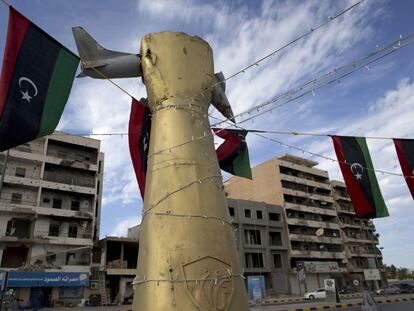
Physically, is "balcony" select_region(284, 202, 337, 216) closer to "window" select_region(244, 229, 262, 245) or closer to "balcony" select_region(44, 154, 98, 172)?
"window" select_region(244, 229, 262, 245)

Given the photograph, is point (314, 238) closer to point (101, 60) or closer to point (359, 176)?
point (359, 176)

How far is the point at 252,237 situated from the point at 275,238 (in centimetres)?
411

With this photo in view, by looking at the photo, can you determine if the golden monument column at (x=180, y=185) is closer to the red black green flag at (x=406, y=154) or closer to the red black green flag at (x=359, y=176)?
the red black green flag at (x=359, y=176)

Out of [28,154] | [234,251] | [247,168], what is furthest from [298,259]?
[234,251]

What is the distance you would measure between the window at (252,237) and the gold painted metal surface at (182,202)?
3812 cm

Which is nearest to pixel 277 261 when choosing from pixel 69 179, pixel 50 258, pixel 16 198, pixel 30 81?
pixel 69 179

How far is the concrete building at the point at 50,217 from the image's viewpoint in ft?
93.7

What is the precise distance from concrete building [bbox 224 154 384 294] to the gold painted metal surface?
40.3m

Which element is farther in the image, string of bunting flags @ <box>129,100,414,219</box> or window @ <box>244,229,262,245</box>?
window @ <box>244,229,262,245</box>

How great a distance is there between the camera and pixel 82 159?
35.9m

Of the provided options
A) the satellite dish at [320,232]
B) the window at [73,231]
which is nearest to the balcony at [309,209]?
the satellite dish at [320,232]

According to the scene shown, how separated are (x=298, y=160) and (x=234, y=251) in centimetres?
5195

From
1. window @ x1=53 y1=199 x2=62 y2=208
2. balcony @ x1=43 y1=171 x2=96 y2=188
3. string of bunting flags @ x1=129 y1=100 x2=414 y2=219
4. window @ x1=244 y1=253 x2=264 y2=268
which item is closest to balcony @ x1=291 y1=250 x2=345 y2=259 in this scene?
window @ x1=244 y1=253 x2=264 y2=268

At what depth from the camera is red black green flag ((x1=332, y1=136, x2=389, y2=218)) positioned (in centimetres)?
839
